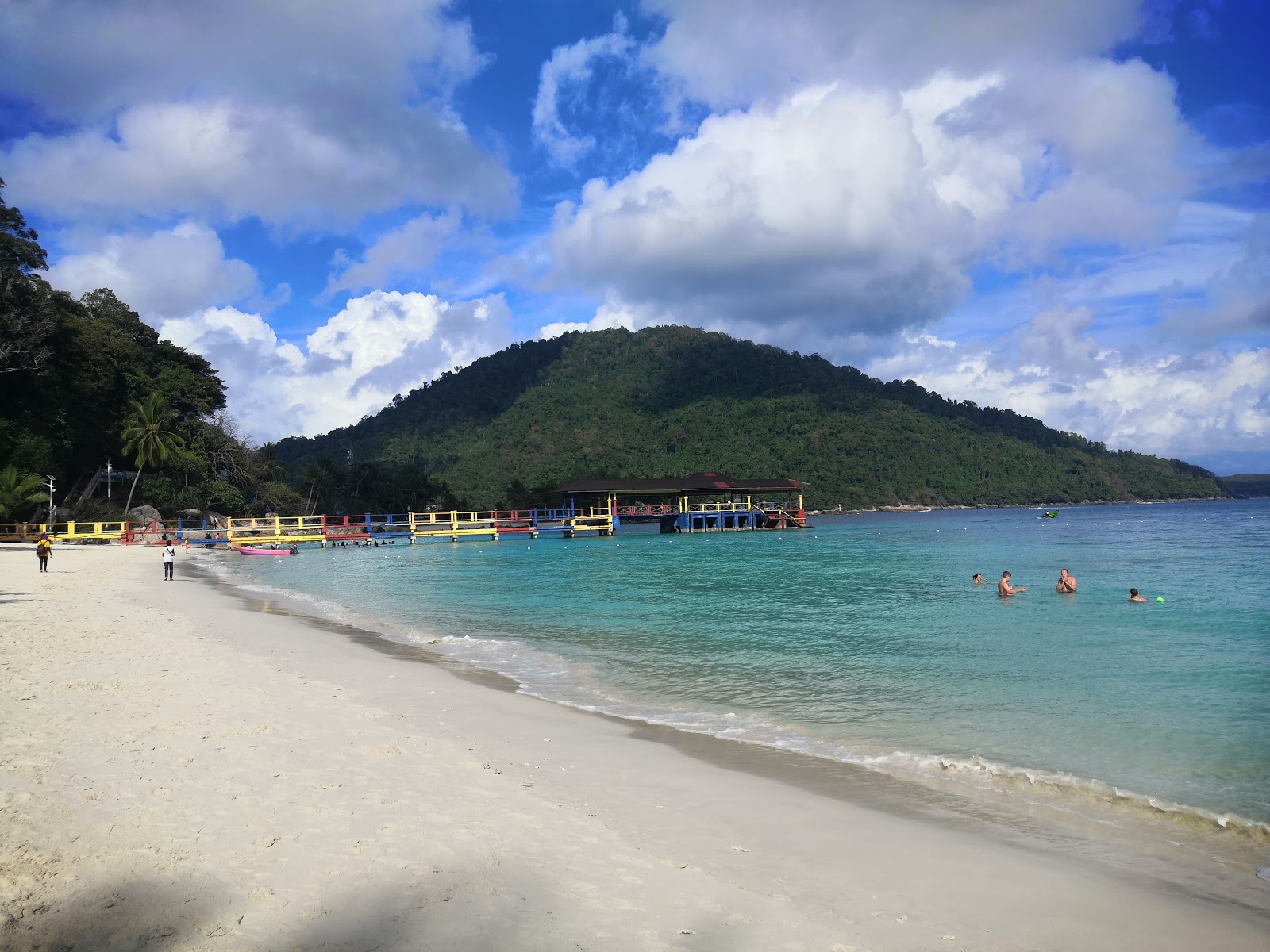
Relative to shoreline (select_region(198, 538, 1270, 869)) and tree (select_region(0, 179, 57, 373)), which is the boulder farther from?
shoreline (select_region(198, 538, 1270, 869))

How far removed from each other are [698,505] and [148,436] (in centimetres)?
3761

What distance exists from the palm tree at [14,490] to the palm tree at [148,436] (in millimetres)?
8029

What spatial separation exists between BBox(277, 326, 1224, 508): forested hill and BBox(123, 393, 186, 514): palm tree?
48230 mm

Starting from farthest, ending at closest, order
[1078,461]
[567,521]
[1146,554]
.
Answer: [1078,461], [567,521], [1146,554]

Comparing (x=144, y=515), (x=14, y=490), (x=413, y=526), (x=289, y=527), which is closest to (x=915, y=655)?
(x=14, y=490)

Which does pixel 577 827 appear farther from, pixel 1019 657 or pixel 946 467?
pixel 946 467

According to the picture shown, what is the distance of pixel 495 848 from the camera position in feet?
12.7

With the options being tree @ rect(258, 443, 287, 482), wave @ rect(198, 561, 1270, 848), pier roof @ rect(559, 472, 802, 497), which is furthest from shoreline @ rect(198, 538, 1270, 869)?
tree @ rect(258, 443, 287, 482)

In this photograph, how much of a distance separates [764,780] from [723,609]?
11439 millimetres

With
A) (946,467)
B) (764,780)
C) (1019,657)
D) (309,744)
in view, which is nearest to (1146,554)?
(1019,657)

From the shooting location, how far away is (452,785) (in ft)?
16.0

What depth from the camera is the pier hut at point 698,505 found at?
5928cm

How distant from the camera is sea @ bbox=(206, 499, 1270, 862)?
6090 mm

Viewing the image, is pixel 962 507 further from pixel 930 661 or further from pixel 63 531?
pixel 930 661
